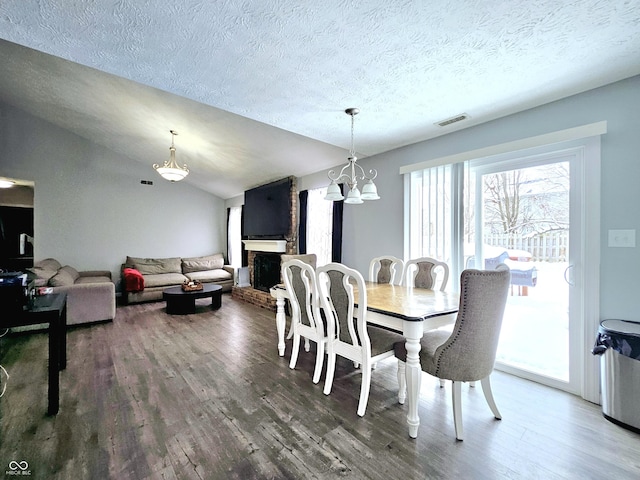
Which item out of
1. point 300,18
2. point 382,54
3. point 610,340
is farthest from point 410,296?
point 300,18

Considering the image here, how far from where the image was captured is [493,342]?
176 cm

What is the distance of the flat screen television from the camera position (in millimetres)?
5176

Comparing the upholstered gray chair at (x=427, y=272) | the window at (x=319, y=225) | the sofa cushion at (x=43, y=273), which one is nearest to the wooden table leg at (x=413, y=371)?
the upholstered gray chair at (x=427, y=272)

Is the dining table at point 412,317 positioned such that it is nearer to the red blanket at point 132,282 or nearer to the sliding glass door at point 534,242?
the sliding glass door at point 534,242

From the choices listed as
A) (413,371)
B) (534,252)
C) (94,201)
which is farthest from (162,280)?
(534,252)

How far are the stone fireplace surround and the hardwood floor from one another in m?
2.34

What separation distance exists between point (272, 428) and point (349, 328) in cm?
81

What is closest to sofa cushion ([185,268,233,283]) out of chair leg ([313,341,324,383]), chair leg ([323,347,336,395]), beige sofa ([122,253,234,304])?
beige sofa ([122,253,234,304])

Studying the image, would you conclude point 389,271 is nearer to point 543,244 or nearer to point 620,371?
point 543,244

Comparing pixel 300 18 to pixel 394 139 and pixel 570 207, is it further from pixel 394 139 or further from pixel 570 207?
pixel 570 207

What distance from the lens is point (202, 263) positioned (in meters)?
6.95

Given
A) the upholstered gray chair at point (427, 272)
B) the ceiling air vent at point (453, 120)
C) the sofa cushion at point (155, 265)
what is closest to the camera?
the ceiling air vent at point (453, 120)

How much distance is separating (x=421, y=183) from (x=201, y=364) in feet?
10.2

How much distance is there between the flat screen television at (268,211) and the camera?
5.18 meters
